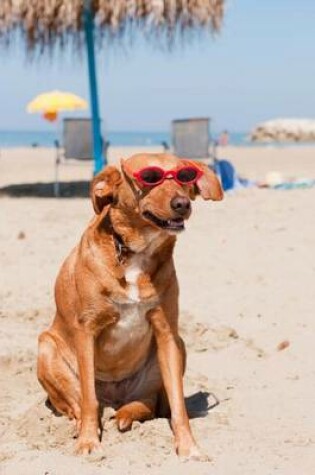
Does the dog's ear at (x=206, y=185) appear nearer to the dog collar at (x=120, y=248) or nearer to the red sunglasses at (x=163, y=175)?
the red sunglasses at (x=163, y=175)

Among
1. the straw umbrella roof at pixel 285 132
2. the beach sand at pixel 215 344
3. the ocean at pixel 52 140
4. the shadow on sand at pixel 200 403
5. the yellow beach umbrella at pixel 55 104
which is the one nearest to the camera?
the beach sand at pixel 215 344

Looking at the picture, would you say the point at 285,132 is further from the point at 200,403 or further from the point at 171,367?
the point at 171,367

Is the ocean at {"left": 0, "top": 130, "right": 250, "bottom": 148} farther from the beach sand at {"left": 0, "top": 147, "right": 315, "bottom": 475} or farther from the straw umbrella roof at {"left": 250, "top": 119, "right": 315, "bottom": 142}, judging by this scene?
the beach sand at {"left": 0, "top": 147, "right": 315, "bottom": 475}

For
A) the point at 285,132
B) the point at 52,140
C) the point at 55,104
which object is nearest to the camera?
the point at 55,104

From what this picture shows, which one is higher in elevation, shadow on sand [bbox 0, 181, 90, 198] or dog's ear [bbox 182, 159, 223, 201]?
dog's ear [bbox 182, 159, 223, 201]

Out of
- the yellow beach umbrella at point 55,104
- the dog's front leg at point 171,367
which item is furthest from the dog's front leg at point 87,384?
the yellow beach umbrella at point 55,104

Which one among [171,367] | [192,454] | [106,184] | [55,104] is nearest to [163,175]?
[106,184]

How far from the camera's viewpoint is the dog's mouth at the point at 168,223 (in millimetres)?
3680

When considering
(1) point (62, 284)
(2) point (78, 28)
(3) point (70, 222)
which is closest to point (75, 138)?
(2) point (78, 28)

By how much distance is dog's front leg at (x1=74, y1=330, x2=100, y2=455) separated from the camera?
397 cm

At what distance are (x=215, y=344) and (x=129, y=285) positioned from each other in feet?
7.01

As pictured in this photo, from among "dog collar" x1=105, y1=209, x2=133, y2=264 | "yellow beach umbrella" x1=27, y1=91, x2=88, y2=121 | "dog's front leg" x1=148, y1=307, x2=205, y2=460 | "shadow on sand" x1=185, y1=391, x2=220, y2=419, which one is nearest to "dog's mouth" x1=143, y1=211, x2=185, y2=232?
"dog collar" x1=105, y1=209, x2=133, y2=264

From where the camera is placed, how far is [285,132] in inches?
2530

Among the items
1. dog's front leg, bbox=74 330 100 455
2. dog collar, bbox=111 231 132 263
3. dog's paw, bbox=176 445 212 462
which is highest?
dog collar, bbox=111 231 132 263
